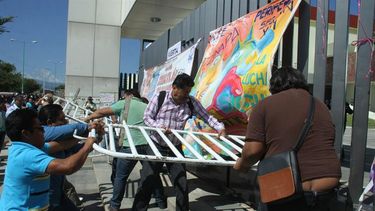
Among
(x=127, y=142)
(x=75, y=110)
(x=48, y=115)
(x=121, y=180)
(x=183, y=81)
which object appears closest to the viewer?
(x=48, y=115)

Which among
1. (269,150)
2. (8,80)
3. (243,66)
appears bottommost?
(269,150)

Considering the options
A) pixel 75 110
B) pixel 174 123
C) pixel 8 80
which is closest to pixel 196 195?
pixel 174 123

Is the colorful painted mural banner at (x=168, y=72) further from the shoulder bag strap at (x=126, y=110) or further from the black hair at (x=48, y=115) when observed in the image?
the black hair at (x=48, y=115)

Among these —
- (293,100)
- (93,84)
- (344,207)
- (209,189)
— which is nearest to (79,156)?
(293,100)

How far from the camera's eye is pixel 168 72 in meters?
8.96

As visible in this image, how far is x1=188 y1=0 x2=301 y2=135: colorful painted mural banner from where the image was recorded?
422 cm

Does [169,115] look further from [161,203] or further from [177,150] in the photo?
[161,203]

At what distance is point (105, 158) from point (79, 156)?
7.53 metres

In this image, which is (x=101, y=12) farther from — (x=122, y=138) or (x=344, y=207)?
(x=344, y=207)

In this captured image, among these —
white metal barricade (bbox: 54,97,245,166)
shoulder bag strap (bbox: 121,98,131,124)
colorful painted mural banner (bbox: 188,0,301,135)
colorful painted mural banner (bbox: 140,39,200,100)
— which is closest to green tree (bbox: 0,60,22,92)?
colorful painted mural banner (bbox: 140,39,200,100)

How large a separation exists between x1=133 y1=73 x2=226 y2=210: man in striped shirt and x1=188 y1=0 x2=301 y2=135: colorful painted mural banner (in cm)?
29

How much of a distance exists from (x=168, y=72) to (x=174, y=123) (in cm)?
445

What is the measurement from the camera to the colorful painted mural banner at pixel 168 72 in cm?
754

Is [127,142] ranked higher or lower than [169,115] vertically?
lower
